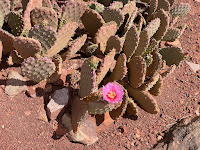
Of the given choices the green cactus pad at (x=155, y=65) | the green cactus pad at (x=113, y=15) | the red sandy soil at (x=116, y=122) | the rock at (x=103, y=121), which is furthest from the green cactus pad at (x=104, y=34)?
the red sandy soil at (x=116, y=122)

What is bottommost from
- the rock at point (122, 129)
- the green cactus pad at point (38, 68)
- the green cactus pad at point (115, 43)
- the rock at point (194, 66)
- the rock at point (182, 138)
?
the rock at point (122, 129)

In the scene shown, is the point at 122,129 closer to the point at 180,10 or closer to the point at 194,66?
the point at 194,66

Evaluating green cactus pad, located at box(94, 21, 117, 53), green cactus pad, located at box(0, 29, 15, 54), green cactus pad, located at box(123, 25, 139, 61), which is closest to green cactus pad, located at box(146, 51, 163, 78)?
green cactus pad, located at box(123, 25, 139, 61)

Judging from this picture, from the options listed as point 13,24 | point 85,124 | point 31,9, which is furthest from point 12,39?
point 85,124

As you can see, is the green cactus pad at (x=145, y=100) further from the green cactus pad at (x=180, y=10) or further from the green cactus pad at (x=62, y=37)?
the green cactus pad at (x=180, y=10)

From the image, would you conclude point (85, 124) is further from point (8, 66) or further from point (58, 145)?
point (8, 66)

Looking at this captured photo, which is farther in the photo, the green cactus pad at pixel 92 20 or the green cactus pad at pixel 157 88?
the green cactus pad at pixel 92 20
